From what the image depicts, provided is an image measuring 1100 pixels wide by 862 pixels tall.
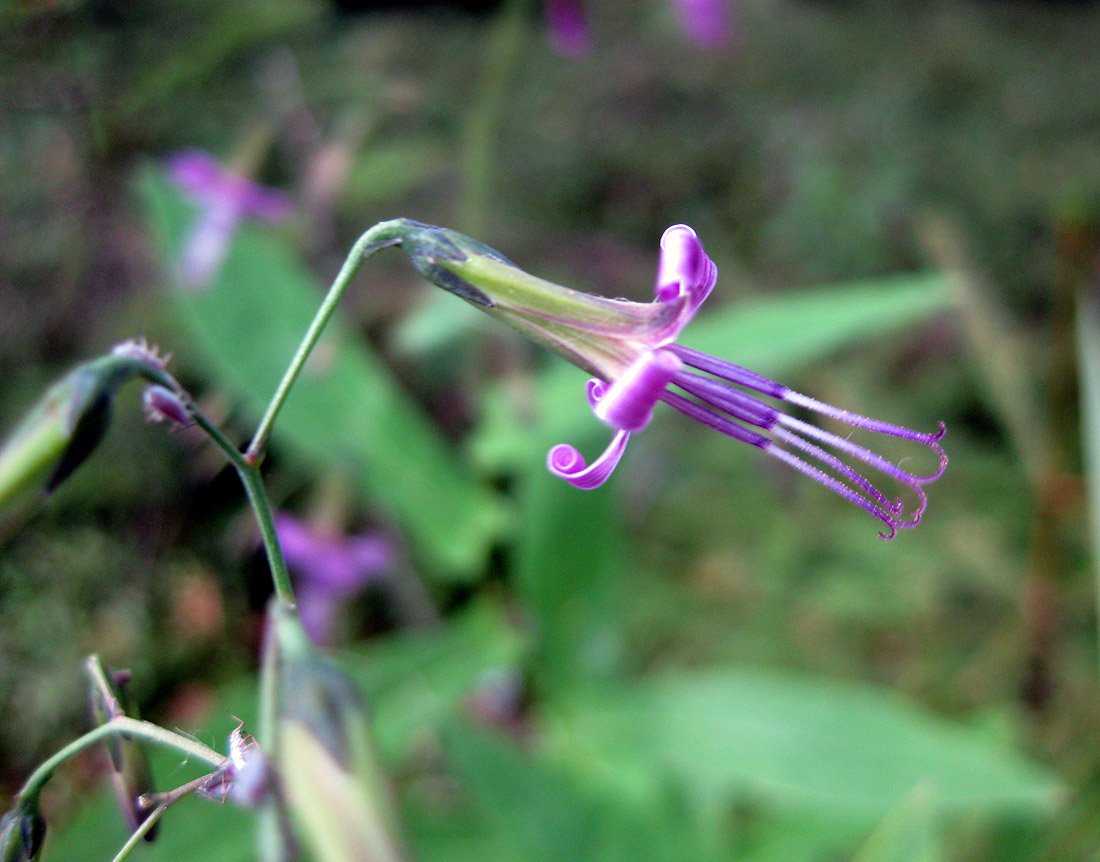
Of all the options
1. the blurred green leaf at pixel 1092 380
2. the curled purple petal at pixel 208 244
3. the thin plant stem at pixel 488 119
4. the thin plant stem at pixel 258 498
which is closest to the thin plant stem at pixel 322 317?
the thin plant stem at pixel 258 498

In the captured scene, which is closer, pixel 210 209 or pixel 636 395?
pixel 636 395

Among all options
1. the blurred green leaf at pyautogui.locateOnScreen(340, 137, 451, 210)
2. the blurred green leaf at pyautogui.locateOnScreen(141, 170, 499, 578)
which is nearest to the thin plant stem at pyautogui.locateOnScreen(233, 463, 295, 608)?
the blurred green leaf at pyautogui.locateOnScreen(141, 170, 499, 578)

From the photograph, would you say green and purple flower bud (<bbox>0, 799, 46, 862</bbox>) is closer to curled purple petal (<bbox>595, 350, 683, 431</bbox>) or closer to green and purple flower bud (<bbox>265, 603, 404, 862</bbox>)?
green and purple flower bud (<bbox>265, 603, 404, 862</bbox>)

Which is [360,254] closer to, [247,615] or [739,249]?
[247,615]

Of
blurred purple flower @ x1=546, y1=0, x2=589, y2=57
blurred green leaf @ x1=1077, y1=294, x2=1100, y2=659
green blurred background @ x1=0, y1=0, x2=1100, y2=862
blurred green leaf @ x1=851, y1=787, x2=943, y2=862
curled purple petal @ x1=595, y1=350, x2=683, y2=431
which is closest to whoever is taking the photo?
curled purple petal @ x1=595, y1=350, x2=683, y2=431

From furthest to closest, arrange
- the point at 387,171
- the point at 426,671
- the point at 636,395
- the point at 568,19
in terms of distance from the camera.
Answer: the point at 387,171 < the point at 426,671 < the point at 568,19 < the point at 636,395

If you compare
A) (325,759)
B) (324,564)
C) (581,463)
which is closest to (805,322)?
(324,564)

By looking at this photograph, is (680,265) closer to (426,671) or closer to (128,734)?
(128,734)
